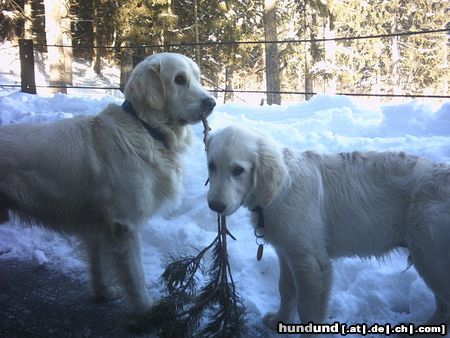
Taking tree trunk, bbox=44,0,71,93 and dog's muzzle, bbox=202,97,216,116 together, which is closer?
dog's muzzle, bbox=202,97,216,116

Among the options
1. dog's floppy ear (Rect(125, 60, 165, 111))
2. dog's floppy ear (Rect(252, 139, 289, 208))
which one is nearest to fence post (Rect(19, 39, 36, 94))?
dog's floppy ear (Rect(125, 60, 165, 111))

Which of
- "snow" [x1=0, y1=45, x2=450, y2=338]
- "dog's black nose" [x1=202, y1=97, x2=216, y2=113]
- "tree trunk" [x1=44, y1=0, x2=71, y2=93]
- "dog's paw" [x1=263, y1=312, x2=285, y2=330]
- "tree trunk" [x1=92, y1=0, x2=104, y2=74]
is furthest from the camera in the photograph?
"tree trunk" [x1=92, y1=0, x2=104, y2=74]

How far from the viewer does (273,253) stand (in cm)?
426

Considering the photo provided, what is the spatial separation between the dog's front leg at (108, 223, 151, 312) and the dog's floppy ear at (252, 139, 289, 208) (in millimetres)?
1184

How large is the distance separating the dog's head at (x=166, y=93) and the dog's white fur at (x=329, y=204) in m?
0.60

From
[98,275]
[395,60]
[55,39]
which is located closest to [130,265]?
[98,275]

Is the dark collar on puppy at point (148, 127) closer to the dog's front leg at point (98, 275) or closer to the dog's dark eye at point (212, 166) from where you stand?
the dog's dark eye at point (212, 166)

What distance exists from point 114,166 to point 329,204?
180cm

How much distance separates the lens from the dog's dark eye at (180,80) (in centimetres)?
364

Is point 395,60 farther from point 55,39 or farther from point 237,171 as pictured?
point 237,171

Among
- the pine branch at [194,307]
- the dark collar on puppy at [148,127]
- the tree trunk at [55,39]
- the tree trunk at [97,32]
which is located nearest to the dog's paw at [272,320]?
the pine branch at [194,307]

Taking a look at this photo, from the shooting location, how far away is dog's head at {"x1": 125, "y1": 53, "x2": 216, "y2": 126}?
11.8ft

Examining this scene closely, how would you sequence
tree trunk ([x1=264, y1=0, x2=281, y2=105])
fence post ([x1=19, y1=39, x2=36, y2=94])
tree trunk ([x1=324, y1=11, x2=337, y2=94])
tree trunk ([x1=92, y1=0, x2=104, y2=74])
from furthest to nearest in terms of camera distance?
1. tree trunk ([x1=324, y1=11, x2=337, y2=94])
2. tree trunk ([x1=92, y1=0, x2=104, y2=74])
3. tree trunk ([x1=264, y1=0, x2=281, y2=105])
4. fence post ([x1=19, y1=39, x2=36, y2=94])

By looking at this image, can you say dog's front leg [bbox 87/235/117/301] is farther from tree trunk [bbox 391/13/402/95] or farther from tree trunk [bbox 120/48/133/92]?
tree trunk [bbox 391/13/402/95]
